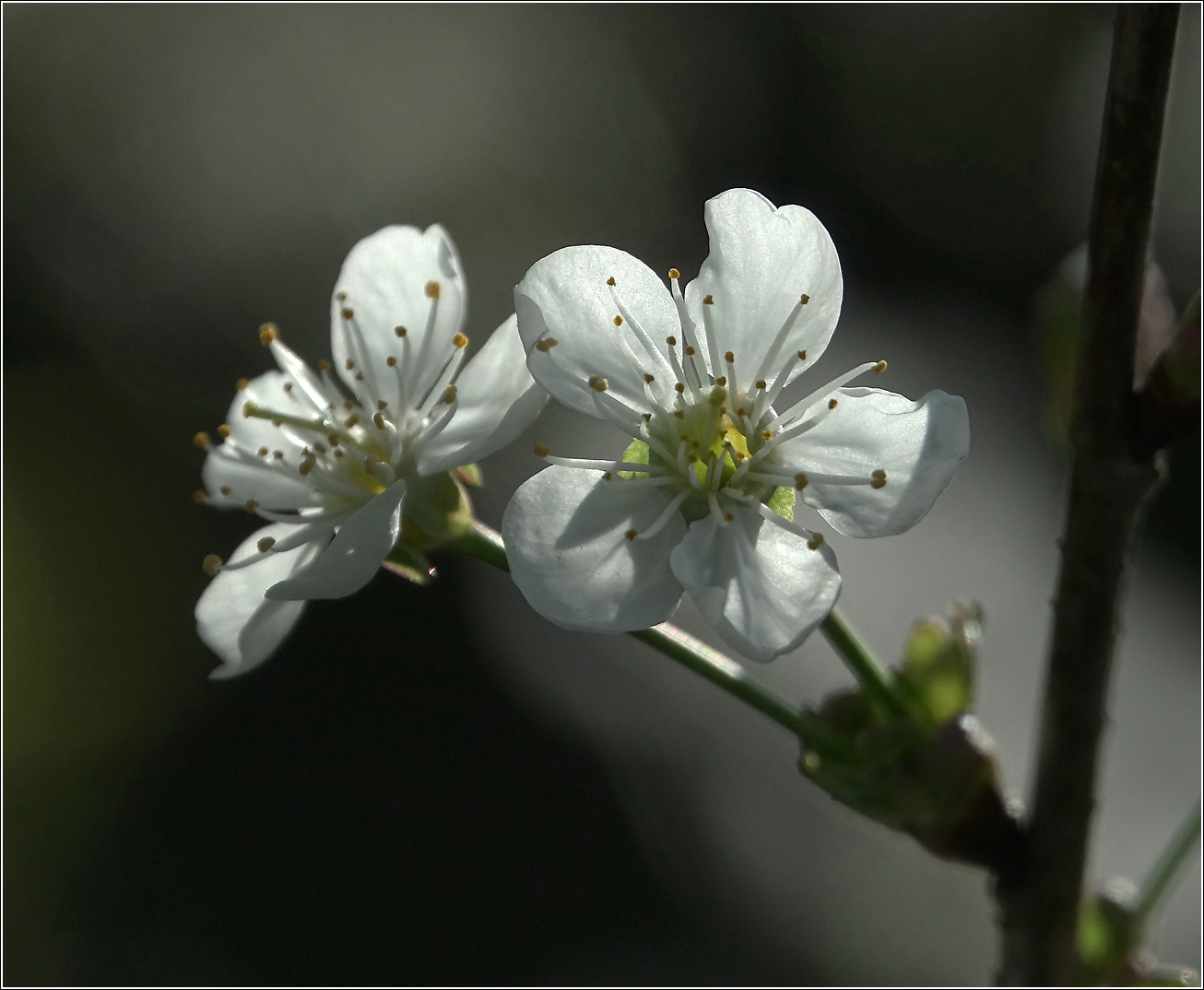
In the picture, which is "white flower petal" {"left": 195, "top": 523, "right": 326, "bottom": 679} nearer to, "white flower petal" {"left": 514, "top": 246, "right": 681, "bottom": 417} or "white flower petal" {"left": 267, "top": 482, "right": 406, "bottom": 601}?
"white flower petal" {"left": 267, "top": 482, "right": 406, "bottom": 601}

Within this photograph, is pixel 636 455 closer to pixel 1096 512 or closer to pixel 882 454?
pixel 882 454

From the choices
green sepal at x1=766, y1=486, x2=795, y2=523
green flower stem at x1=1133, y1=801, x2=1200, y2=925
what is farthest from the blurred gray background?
green sepal at x1=766, y1=486, x2=795, y2=523

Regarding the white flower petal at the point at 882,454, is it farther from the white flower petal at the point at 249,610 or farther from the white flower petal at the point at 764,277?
the white flower petal at the point at 249,610

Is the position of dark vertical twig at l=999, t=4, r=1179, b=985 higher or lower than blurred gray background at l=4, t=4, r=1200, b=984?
higher

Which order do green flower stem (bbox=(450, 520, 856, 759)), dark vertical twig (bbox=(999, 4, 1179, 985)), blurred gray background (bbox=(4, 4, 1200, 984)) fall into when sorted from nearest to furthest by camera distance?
dark vertical twig (bbox=(999, 4, 1179, 985)) → green flower stem (bbox=(450, 520, 856, 759)) → blurred gray background (bbox=(4, 4, 1200, 984))

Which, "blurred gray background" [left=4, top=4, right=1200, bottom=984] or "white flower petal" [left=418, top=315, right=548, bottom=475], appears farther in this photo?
"blurred gray background" [left=4, top=4, right=1200, bottom=984]

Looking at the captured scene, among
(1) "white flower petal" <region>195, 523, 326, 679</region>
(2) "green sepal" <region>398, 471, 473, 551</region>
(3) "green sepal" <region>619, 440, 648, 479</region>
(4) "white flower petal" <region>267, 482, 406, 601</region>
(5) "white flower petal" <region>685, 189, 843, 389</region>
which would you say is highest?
(5) "white flower petal" <region>685, 189, 843, 389</region>

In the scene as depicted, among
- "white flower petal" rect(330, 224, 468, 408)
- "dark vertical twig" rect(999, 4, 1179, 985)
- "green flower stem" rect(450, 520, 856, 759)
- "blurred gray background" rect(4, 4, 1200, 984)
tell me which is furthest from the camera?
"blurred gray background" rect(4, 4, 1200, 984)
